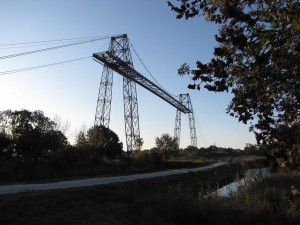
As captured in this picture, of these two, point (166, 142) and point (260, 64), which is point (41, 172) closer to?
point (260, 64)

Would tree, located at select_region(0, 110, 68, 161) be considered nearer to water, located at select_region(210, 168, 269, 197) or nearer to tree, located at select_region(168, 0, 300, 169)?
water, located at select_region(210, 168, 269, 197)

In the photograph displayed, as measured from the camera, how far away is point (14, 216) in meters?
12.1

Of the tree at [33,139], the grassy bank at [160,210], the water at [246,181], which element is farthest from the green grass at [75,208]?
the tree at [33,139]

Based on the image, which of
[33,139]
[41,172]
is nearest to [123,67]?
[33,139]

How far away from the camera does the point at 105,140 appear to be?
5181 cm

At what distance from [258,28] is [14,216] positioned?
386 inches

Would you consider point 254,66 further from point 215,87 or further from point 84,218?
point 84,218

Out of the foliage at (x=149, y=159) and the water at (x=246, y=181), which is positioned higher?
the foliage at (x=149, y=159)

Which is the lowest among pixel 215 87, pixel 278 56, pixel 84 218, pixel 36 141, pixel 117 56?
pixel 84 218

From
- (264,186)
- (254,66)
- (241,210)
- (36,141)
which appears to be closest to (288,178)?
(264,186)

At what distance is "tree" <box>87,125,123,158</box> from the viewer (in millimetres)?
47844

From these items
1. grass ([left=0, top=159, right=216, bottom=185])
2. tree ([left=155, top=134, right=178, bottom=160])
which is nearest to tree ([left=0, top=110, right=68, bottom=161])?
grass ([left=0, top=159, right=216, bottom=185])

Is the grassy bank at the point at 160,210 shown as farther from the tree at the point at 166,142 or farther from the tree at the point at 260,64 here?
the tree at the point at 166,142

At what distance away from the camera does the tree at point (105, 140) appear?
47844 millimetres
